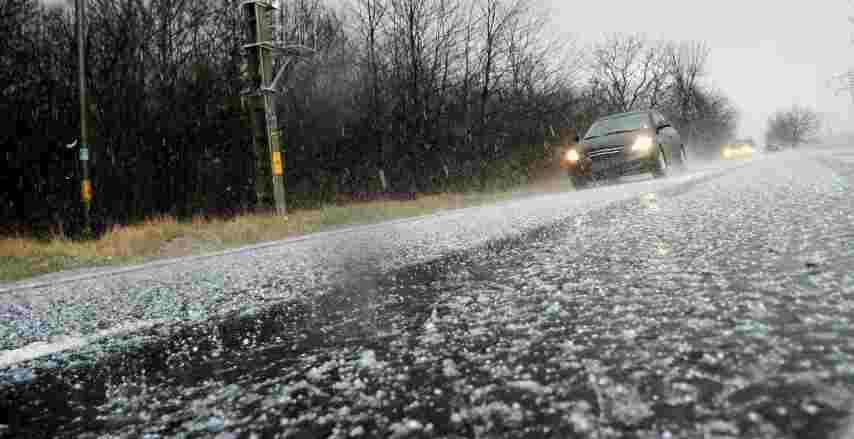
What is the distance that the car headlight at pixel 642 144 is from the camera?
11430mm

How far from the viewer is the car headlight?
11430 mm

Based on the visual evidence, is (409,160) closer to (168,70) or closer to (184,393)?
(168,70)

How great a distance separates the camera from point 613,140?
11.8 metres

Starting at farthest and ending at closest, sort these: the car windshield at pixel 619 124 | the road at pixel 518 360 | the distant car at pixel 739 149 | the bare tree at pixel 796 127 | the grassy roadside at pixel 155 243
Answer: the bare tree at pixel 796 127, the distant car at pixel 739 149, the car windshield at pixel 619 124, the grassy roadside at pixel 155 243, the road at pixel 518 360

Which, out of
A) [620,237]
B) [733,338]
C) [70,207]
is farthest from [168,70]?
[733,338]

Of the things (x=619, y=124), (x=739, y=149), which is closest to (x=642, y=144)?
(x=619, y=124)

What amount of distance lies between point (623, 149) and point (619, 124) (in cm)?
99

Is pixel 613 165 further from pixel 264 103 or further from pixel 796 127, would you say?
pixel 796 127

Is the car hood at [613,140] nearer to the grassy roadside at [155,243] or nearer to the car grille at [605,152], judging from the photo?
the car grille at [605,152]

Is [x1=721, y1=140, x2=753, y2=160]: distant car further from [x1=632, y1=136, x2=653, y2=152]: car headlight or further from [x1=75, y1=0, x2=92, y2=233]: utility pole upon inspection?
[x1=75, y1=0, x2=92, y2=233]: utility pole

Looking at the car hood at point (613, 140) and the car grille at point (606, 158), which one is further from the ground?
the car hood at point (613, 140)

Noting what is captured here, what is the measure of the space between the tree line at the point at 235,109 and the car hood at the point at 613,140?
8.40 meters

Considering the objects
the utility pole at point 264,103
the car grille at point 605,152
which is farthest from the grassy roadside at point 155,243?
the car grille at point 605,152

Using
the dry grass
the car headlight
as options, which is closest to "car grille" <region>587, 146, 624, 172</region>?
the car headlight
